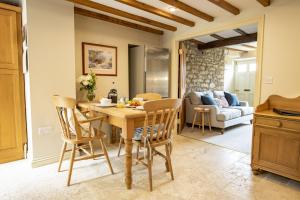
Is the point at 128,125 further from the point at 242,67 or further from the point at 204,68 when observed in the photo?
the point at 242,67

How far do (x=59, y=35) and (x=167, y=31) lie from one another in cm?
234

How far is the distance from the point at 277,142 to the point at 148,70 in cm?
241

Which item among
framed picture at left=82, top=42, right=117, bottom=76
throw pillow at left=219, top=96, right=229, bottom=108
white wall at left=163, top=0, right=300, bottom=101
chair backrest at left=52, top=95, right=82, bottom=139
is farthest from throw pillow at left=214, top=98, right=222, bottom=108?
chair backrest at left=52, top=95, right=82, bottom=139

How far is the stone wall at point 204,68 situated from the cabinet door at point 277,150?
3189 mm

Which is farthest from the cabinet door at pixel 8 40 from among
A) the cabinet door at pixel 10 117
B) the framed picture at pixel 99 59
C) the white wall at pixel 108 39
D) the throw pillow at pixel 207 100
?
the throw pillow at pixel 207 100

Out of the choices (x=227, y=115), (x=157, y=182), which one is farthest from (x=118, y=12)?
(x=227, y=115)

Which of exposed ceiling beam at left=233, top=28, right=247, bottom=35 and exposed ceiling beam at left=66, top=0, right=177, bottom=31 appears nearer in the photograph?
exposed ceiling beam at left=66, top=0, right=177, bottom=31

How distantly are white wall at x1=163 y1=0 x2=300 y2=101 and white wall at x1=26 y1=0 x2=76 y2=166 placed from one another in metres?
2.69

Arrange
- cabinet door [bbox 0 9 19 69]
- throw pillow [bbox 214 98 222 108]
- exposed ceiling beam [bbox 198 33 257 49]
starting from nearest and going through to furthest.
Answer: cabinet door [bbox 0 9 19 69] → exposed ceiling beam [bbox 198 33 257 49] → throw pillow [bbox 214 98 222 108]

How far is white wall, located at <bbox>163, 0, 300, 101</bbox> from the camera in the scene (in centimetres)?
243

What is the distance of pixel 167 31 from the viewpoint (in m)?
4.24

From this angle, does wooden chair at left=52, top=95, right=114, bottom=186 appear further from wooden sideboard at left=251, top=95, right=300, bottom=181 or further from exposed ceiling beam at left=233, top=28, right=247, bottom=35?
exposed ceiling beam at left=233, top=28, right=247, bottom=35

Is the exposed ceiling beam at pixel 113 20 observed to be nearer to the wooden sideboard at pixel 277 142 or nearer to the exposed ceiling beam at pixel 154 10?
the exposed ceiling beam at pixel 154 10

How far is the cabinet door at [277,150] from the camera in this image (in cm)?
209
